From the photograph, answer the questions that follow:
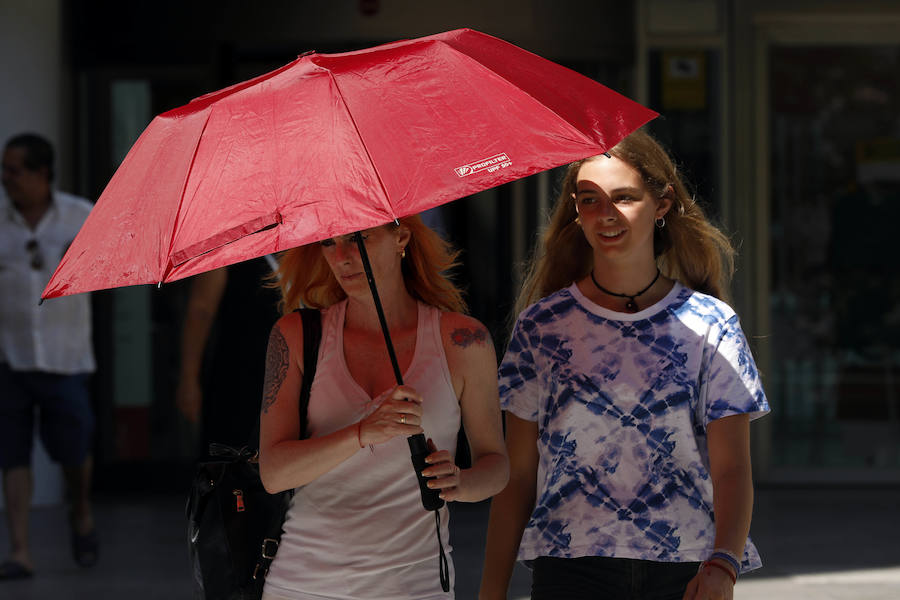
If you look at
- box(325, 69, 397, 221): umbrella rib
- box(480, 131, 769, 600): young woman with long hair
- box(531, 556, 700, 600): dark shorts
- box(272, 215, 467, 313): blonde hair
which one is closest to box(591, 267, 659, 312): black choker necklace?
box(480, 131, 769, 600): young woman with long hair

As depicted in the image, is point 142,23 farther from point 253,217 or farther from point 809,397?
point 253,217

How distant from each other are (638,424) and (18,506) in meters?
4.31

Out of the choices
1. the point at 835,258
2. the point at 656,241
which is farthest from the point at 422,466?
the point at 835,258

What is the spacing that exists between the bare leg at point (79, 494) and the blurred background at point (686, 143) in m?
1.86

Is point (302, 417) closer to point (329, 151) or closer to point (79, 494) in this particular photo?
point (329, 151)

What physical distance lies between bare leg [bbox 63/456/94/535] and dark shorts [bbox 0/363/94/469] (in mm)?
36

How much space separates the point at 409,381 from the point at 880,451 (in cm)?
689

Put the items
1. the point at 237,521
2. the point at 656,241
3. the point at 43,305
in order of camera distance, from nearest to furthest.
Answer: the point at 237,521 → the point at 656,241 → the point at 43,305

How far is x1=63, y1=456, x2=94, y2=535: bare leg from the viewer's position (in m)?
6.54

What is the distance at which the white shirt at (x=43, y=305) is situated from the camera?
652 centimetres

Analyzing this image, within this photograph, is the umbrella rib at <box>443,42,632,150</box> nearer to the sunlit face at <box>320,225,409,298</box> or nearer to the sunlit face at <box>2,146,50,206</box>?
the sunlit face at <box>320,225,409,298</box>

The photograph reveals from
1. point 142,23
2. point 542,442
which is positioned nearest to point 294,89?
point 542,442

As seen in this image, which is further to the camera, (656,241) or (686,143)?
(686,143)

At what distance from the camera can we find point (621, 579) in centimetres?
289
